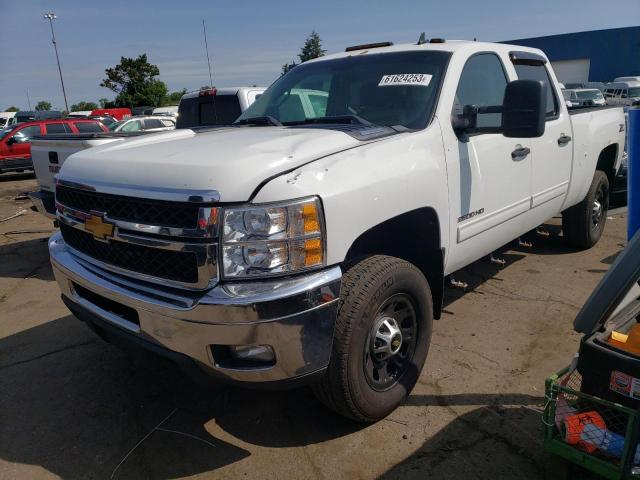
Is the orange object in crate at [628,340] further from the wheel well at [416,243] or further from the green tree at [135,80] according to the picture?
the green tree at [135,80]

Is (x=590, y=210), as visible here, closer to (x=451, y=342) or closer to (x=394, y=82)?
(x=451, y=342)

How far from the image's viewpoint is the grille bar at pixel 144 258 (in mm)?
2148

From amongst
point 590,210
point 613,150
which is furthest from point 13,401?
point 613,150

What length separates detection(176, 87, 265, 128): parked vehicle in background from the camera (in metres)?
8.03

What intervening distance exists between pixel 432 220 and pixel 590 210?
10.7 ft

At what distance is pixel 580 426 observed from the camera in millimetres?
2086

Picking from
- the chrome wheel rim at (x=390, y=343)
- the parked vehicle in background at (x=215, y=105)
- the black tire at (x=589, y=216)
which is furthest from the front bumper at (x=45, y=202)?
the black tire at (x=589, y=216)

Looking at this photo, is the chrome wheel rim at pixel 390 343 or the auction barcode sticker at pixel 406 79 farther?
the auction barcode sticker at pixel 406 79

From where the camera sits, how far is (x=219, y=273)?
2.06m

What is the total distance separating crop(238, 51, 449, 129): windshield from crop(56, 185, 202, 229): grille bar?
4.54 ft

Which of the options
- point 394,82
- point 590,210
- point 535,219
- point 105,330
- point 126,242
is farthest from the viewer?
point 590,210

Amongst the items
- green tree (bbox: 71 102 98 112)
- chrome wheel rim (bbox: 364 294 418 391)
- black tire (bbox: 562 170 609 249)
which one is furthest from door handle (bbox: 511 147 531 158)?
green tree (bbox: 71 102 98 112)

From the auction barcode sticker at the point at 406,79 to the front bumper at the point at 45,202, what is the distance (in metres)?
4.12

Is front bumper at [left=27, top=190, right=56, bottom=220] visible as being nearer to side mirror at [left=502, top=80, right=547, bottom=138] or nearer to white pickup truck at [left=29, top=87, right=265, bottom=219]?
white pickup truck at [left=29, top=87, right=265, bottom=219]
